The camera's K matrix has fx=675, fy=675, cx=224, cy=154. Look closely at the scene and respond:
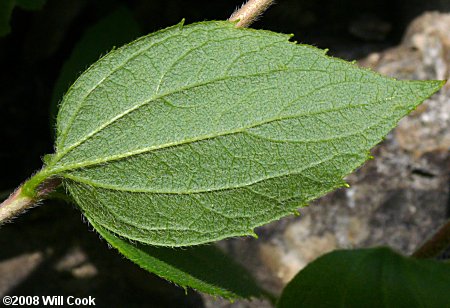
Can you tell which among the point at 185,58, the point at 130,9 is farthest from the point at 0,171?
the point at 185,58

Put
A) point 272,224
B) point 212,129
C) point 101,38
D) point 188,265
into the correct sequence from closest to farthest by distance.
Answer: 1. point 212,129
2. point 188,265
3. point 101,38
4. point 272,224

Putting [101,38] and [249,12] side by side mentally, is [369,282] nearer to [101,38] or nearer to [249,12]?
[249,12]

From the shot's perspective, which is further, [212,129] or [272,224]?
[272,224]

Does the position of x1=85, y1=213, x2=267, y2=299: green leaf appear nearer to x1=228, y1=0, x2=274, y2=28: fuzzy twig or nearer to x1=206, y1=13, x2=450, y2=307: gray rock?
x1=228, y1=0, x2=274, y2=28: fuzzy twig

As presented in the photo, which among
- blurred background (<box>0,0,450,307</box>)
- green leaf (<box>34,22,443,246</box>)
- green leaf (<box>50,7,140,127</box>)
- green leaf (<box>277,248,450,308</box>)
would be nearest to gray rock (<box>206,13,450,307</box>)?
blurred background (<box>0,0,450,307</box>)

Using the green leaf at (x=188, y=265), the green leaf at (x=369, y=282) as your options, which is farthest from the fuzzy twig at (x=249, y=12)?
the green leaf at (x=369, y=282)

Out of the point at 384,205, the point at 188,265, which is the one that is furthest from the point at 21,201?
the point at 384,205
